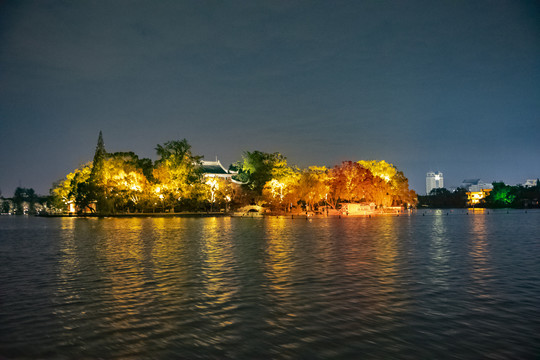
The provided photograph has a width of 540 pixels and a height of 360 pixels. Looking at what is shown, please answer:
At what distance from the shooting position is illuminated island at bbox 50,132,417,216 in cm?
9519

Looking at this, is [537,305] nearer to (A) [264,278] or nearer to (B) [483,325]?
(B) [483,325]

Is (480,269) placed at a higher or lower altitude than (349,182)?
lower

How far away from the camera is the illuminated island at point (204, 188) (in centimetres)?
9519

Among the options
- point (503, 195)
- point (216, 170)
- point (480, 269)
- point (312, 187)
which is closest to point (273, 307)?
point (480, 269)

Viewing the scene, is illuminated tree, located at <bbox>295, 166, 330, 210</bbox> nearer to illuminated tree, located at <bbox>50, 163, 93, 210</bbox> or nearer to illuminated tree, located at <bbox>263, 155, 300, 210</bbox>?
illuminated tree, located at <bbox>263, 155, 300, 210</bbox>

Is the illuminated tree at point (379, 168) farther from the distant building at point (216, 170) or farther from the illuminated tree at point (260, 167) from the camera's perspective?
the distant building at point (216, 170)

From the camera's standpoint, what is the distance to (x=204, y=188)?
100 meters

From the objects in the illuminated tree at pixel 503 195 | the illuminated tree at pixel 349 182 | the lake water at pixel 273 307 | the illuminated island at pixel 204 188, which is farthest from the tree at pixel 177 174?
the illuminated tree at pixel 503 195

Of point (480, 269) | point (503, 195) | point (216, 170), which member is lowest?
point (480, 269)

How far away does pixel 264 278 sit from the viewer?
17.2 metres

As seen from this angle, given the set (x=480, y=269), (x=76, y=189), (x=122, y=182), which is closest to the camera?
(x=480, y=269)

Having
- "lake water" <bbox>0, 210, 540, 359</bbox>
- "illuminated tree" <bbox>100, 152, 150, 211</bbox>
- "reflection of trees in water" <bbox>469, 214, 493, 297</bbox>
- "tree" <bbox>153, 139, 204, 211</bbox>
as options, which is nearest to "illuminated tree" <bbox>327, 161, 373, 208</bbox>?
"tree" <bbox>153, 139, 204, 211</bbox>

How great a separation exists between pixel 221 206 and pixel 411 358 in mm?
108004

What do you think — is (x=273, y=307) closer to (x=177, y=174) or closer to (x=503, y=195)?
(x=177, y=174)
